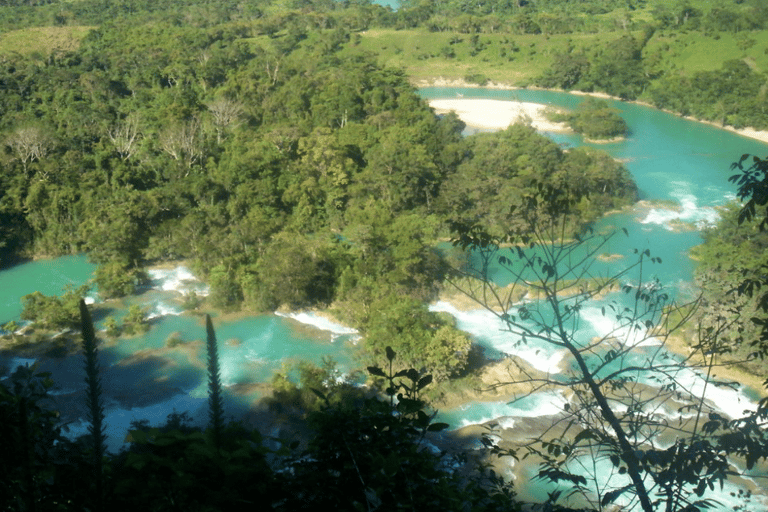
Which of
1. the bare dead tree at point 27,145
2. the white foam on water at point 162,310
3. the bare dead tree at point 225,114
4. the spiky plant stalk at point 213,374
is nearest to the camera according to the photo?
the spiky plant stalk at point 213,374

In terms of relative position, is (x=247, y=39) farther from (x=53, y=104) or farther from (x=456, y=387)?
(x=456, y=387)

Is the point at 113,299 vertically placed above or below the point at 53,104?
below

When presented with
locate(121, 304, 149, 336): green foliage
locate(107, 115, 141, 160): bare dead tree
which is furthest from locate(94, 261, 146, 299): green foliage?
locate(107, 115, 141, 160): bare dead tree

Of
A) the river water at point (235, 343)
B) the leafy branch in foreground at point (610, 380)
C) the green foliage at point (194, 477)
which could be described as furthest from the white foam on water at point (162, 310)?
the green foliage at point (194, 477)

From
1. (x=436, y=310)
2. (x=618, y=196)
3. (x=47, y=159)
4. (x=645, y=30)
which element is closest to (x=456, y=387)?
(x=436, y=310)

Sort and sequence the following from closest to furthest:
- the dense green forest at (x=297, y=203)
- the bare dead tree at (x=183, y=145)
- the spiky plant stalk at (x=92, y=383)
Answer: the spiky plant stalk at (x=92, y=383) < the dense green forest at (x=297, y=203) < the bare dead tree at (x=183, y=145)

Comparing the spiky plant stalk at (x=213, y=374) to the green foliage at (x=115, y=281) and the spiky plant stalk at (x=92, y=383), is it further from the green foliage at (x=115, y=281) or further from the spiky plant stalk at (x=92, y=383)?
the green foliage at (x=115, y=281)
